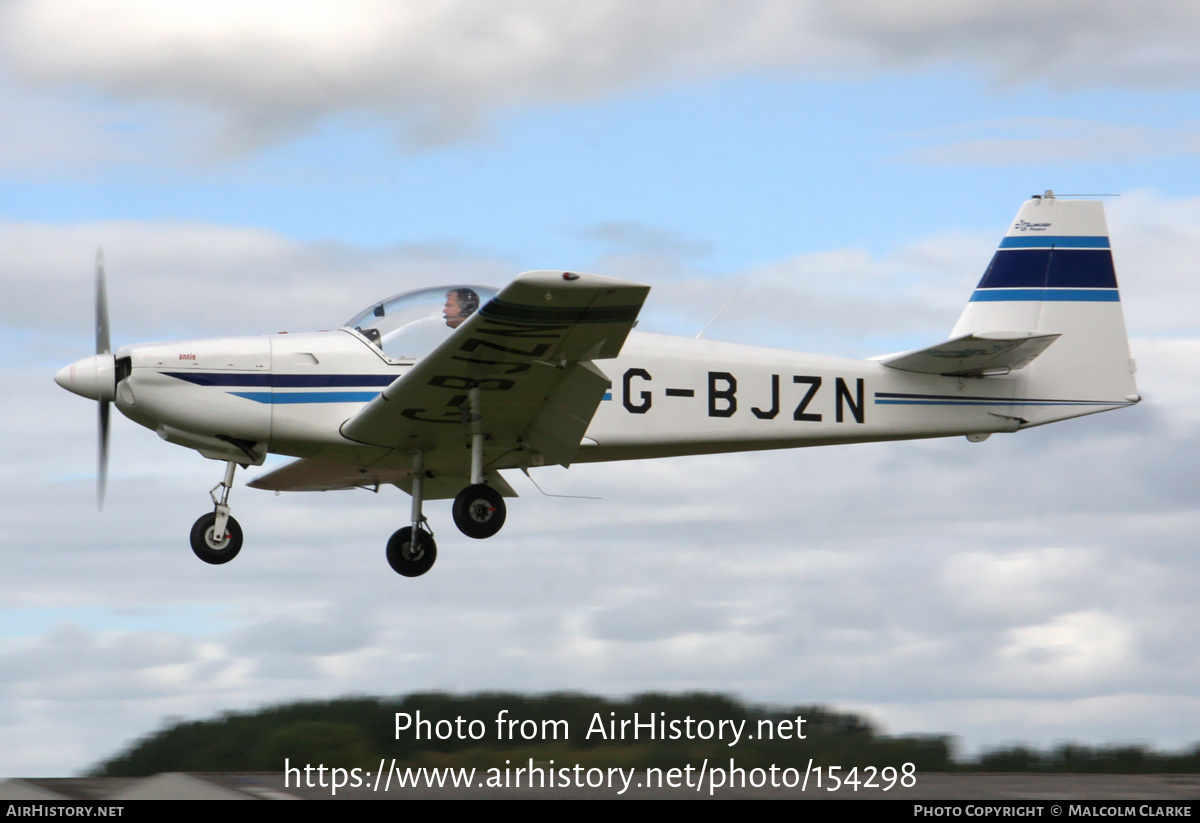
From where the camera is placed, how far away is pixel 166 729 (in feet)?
44.7

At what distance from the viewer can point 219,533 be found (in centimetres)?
1162

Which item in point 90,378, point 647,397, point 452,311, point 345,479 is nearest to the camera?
point 90,378

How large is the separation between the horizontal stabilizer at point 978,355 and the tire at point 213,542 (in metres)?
6.11

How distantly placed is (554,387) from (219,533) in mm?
3200

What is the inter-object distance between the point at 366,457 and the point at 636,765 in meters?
3.61

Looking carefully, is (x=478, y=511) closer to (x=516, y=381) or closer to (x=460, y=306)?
(x=516, y=381)

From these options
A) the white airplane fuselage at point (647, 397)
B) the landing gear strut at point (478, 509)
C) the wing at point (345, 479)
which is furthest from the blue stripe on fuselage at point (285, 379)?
the wing at point (345, 479)

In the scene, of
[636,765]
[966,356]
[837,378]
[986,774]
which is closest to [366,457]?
[636,765]

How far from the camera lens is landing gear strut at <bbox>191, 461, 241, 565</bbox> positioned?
38.0 feet

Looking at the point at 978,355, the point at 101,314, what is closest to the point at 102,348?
the point at 101,314

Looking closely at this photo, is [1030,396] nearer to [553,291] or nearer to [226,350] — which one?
[553,291]

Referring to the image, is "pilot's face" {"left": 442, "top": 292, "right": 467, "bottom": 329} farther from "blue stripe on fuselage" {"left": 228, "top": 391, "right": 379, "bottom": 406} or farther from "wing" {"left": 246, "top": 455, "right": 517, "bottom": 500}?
"wing" {"left": 246, "top": 455, "right": 517, "bottom": 500}

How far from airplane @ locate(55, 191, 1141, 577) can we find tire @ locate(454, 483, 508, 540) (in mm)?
12

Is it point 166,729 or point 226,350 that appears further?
point 166,729
